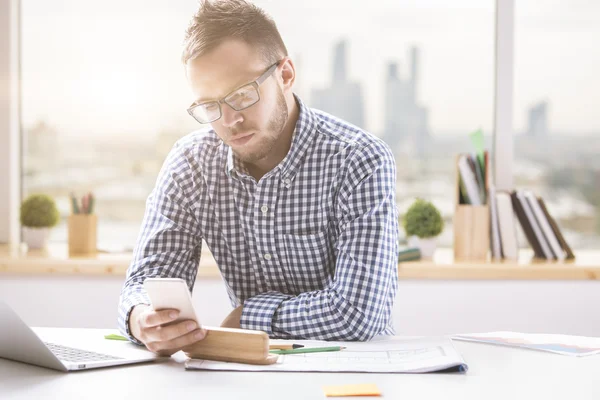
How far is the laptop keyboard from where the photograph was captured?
1.27 meters

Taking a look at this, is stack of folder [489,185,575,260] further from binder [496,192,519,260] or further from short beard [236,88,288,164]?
short beard [236,88,288,164]

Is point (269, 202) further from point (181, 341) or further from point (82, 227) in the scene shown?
point (82, 227)

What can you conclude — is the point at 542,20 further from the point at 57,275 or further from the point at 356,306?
the point at 57,275

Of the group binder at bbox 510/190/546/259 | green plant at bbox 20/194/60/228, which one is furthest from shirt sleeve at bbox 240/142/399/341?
green plant at bbox 20/194/60/228

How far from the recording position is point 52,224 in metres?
3.00

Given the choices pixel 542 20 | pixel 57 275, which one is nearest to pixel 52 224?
pixel 57 275

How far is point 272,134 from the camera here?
1.74 meters

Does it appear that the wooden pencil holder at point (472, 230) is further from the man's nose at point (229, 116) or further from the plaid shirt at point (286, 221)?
the man's nose at point (229, 116)


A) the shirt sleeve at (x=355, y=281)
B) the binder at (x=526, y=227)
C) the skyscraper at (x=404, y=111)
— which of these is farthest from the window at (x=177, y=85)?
the shirt sleeve at (x=355, y=281)

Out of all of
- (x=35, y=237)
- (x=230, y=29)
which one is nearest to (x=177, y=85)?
(x=35, y=237)

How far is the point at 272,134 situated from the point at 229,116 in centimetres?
14

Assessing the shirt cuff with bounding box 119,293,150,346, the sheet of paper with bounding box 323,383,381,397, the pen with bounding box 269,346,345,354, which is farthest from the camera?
the shirt cuff with bounding box 119,293,150,346

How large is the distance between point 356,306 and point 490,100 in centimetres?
→ 179

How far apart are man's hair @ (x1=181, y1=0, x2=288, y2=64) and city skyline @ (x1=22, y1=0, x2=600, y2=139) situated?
1.35 metres
